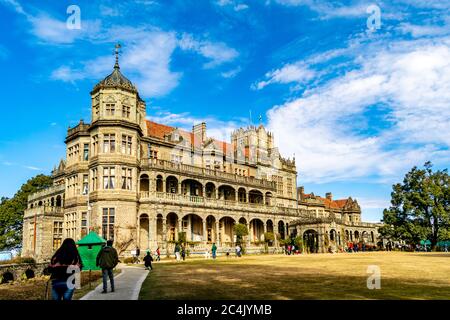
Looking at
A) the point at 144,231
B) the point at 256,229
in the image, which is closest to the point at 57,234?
the point at 144,231

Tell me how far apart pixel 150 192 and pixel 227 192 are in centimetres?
1503

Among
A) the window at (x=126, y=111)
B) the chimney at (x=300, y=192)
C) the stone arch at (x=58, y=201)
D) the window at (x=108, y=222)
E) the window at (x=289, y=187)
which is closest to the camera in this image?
the window at (x=108, y=222)

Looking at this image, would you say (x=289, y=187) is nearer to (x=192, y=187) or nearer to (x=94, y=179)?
(x=192, y=187)

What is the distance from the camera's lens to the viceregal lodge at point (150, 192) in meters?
37.8

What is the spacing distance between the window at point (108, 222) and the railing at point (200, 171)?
611 cm

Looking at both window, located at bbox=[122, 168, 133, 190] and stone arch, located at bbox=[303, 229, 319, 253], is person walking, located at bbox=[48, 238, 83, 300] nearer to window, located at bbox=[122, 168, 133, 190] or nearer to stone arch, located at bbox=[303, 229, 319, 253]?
window, located at bbox=[122, 168, 133, 190]

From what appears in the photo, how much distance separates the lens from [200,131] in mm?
52938

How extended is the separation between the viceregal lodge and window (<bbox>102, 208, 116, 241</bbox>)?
0.09 m

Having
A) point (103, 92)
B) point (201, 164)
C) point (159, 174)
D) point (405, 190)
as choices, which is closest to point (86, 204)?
point (159, 174)

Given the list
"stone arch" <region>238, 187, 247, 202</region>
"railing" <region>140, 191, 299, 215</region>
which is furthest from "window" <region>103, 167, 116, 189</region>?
"stone arch" <region>238, 187, 247, 202</region>

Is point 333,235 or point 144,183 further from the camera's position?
point 333,235

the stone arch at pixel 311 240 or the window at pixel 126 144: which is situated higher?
the window at pixel 126 144

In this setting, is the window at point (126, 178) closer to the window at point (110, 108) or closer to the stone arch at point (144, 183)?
the stone arch at point (144, 183)

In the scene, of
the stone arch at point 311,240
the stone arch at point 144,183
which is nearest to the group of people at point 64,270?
the stone arch at point 144,183
